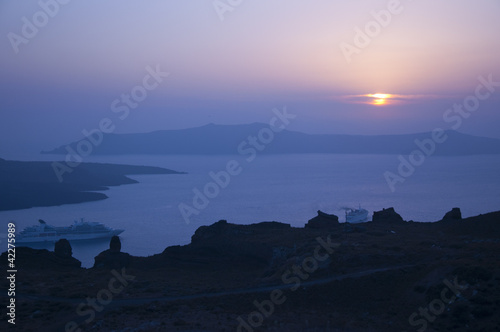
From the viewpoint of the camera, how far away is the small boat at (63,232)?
4019cm

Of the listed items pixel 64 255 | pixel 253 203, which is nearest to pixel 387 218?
pixel 64 255

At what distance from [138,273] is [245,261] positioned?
13.3 feet

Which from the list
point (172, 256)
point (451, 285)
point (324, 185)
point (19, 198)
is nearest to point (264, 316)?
point (451, 285)

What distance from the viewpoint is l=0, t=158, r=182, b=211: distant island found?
62312 millimetres

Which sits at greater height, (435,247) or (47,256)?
(47,256)

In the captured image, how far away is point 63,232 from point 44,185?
99.4ft

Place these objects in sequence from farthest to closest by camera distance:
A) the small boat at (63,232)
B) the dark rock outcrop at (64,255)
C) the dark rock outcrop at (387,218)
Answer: the small boat at (63,232)
the dark rock outcrop at (387,218)
the dark rock outcrop at (64,255)

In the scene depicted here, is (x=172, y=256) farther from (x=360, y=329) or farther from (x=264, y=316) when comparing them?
(x=360, y=329)

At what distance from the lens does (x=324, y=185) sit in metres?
86.6

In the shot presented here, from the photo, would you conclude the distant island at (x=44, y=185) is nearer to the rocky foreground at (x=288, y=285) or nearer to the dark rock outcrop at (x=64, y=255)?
the dark rock outcrop at (x=64, y=255)

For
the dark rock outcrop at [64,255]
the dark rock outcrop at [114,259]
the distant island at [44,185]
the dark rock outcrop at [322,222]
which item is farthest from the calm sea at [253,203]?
the dark rock outcrop at [322,222]

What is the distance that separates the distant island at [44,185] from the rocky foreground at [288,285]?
157 feet

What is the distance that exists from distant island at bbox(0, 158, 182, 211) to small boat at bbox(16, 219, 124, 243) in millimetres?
20298

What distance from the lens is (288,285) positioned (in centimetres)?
1299
